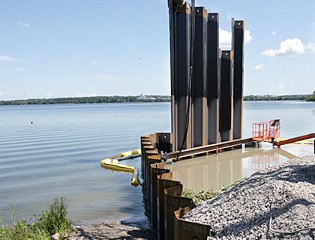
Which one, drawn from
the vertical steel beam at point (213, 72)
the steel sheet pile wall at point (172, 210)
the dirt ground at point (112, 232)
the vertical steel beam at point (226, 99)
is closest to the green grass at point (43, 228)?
the dirt ground at point (112, 232)

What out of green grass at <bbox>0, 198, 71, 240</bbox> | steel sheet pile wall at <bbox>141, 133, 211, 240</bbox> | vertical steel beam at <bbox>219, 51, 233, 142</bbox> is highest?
vertical steel beam at <bbox>219, 51, 233, 142</bbox>

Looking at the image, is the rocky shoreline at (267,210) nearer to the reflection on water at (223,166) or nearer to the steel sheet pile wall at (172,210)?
the steel sheet pile wall at (172,210)

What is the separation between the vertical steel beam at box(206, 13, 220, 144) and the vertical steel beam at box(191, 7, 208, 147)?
0.50 m

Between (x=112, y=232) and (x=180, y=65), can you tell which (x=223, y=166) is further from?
(x=112, y=232)

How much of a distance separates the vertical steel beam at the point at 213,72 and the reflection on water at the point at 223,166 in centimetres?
154

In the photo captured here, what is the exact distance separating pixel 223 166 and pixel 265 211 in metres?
9.87

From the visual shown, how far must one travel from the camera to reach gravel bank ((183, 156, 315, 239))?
3.96m

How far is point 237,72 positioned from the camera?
54.9 feet

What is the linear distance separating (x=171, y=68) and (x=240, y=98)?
5010 millimetres

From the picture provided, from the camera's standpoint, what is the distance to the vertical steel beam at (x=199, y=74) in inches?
552

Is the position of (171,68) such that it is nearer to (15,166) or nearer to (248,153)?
(248,153)

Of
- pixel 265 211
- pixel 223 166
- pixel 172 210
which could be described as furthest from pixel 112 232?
pixel 223 166

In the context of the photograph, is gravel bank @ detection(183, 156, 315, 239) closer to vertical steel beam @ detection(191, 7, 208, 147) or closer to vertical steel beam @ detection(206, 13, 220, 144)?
vertical steel beam @ detection(191, 7, 208, 147)

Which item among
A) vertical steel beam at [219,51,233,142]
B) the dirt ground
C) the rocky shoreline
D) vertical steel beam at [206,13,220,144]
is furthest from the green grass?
vertical steel beam at [219,51,233,142]
